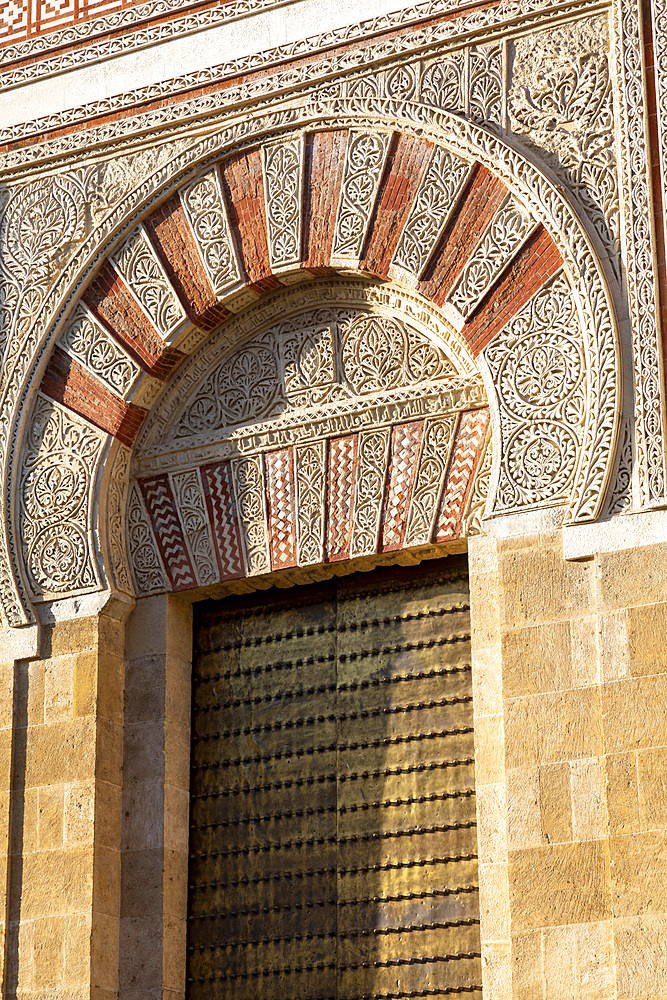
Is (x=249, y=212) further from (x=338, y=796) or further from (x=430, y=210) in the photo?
(x=338, y=796)

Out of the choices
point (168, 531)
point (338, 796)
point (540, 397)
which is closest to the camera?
point (540, 397)

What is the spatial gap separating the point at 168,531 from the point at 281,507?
45 centimetres

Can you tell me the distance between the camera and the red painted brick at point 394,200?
6043 mm

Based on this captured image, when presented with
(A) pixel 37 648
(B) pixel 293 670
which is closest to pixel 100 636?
(A) pixel 37 648

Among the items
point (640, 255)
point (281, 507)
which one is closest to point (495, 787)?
point (281, 507)

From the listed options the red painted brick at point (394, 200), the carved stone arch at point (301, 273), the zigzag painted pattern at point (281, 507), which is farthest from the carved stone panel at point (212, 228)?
the zigzag painted pattern at point (281, 507)

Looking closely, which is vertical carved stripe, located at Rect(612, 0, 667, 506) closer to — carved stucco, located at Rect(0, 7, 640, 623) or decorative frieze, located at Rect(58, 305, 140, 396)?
carved stucco, located at Rect(0, 7, 640, 623)

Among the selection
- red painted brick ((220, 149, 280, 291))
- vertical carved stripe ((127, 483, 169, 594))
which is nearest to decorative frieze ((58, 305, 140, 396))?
vertical carved stripe ((127, 483, 169, 594))

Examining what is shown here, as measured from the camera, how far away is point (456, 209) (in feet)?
19.6

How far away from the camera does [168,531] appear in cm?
633

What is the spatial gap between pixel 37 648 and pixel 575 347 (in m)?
2.13

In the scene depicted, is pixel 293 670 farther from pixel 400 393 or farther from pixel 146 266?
pixel 146 266

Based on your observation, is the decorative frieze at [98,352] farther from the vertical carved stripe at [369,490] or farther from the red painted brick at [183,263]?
the vertical carved stripe at [369,490]

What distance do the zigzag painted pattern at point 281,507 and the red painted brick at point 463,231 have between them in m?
0.78
